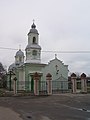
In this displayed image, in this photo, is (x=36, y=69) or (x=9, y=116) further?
(x=36, y=69)

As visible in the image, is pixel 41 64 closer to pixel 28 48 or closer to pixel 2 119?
pixel 28 48

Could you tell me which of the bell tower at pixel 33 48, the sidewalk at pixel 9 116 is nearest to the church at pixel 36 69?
the bell tower at pixel 33 48

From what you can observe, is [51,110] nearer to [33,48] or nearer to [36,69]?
[36,69]

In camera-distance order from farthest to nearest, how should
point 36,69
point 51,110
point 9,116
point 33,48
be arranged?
point 33,48 → point 36,69 → point 51,110 → point 9,116

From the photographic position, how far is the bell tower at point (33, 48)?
4355 cm

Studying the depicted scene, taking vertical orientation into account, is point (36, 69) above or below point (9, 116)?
above

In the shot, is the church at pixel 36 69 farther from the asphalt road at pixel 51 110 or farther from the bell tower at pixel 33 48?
the asphalt road at pixel 51 110

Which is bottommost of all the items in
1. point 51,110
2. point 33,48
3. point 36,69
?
point 51,110

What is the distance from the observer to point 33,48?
4353 cm

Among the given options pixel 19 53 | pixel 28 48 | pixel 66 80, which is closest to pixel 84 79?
pixel 66 80

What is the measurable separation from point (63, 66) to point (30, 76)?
6717 mm

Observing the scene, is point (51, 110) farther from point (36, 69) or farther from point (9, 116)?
point (36, 69)

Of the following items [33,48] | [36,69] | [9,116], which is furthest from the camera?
[33,48]

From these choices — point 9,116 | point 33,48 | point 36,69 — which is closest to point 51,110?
point 9,116
